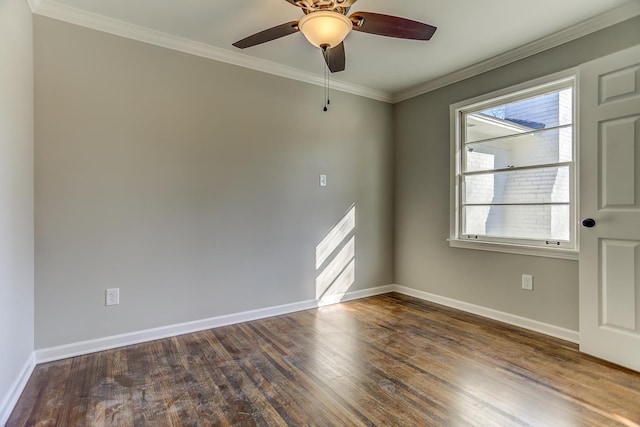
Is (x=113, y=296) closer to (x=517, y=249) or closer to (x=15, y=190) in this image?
(x=15, y=190)

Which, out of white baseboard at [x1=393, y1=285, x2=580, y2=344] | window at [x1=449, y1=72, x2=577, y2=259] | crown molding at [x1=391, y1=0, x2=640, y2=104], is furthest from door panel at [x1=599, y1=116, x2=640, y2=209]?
white baseboard at [x1=393, y1=285, x2=580, y2=344]

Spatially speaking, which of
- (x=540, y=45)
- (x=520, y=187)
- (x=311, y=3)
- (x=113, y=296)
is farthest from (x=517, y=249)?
(x=113, y=296)

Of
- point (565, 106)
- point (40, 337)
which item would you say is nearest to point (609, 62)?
point (565, 106)

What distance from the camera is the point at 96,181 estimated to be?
2371 mm

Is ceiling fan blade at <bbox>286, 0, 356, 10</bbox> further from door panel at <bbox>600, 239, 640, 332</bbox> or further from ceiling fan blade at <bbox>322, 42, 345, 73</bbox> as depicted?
door panel at <bbox>600, 239, 640, 332</bbox>

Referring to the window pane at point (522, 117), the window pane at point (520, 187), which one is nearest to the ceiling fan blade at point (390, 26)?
the window pane at point (522, 117)

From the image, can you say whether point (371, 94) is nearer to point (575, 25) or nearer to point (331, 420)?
point (575, 25)

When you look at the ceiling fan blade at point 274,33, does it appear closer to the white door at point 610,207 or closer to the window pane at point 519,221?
the white door at point 610,207

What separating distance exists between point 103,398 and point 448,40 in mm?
3395

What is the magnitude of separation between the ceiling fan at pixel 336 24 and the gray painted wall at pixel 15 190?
1.30m

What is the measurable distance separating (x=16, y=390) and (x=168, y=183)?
154 cm

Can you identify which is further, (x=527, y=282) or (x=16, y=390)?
(x=527, y=282)

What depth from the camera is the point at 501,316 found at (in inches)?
118

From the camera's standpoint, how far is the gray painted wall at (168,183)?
2252 mm
